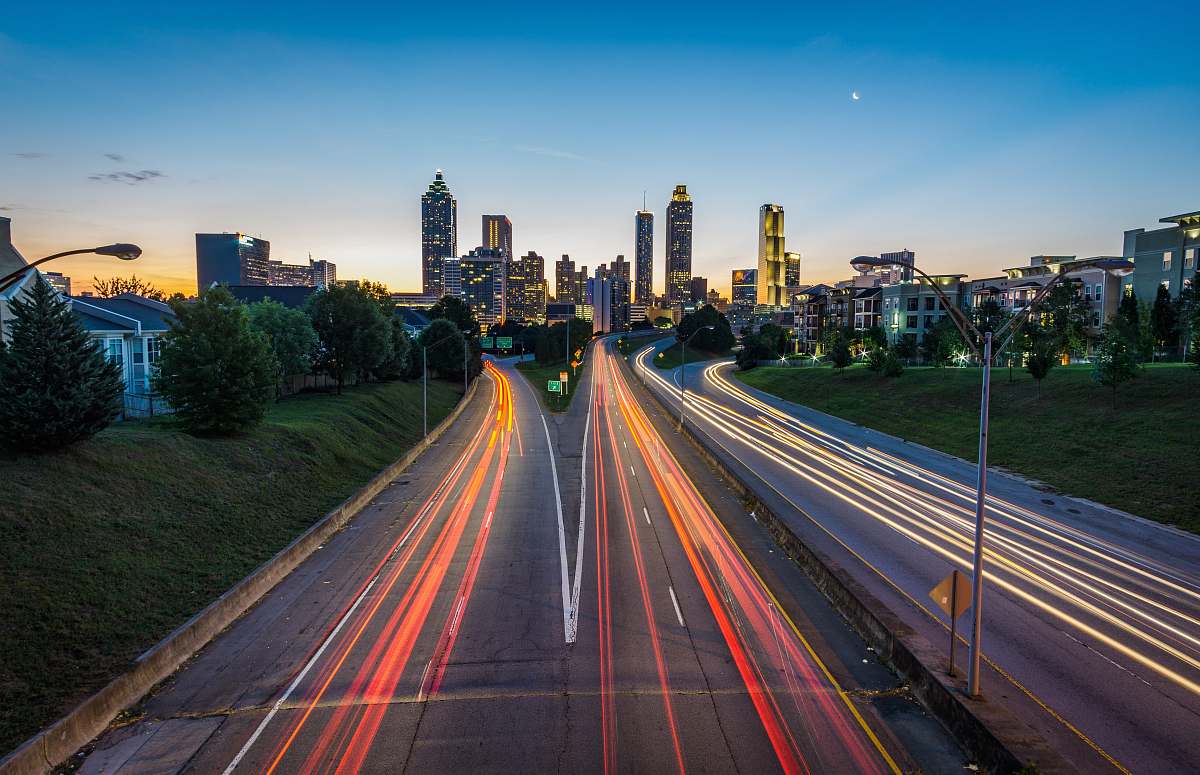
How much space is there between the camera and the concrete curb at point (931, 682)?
10.1 meters

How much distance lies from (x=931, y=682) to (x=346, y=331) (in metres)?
53.7

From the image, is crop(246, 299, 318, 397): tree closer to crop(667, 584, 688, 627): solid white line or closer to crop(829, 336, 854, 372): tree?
crop(667, 584, 688, 627): solid white line

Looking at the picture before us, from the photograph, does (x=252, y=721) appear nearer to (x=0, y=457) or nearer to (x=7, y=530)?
(x=7, y=530)

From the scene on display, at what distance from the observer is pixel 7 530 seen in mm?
16656

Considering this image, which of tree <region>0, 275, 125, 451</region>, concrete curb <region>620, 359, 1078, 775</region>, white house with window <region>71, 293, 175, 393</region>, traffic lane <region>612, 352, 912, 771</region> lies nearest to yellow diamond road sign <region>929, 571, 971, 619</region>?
concrete curb <region>620, 359, 1078, 775</region>

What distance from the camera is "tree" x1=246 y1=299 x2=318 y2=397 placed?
153ft

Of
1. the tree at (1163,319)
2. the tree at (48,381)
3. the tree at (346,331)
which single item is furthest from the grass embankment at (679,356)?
the tree at (48,381)

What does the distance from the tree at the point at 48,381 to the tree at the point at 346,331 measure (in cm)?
3281

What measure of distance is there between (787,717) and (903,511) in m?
18.2

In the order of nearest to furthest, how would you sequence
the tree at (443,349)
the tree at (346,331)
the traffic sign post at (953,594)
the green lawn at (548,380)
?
the traffic sign post at (953,594) → the tree at (346,331) → the green lawn at (548,380) → the tree at (443,349)

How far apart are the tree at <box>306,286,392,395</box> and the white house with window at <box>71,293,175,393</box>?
12043 millimetres

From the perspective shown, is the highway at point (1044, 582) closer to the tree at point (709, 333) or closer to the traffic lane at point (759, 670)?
the traffic lane at point (759, 670)

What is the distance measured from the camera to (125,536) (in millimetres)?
19094

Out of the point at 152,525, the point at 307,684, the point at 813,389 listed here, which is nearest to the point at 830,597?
the point at 307,684
